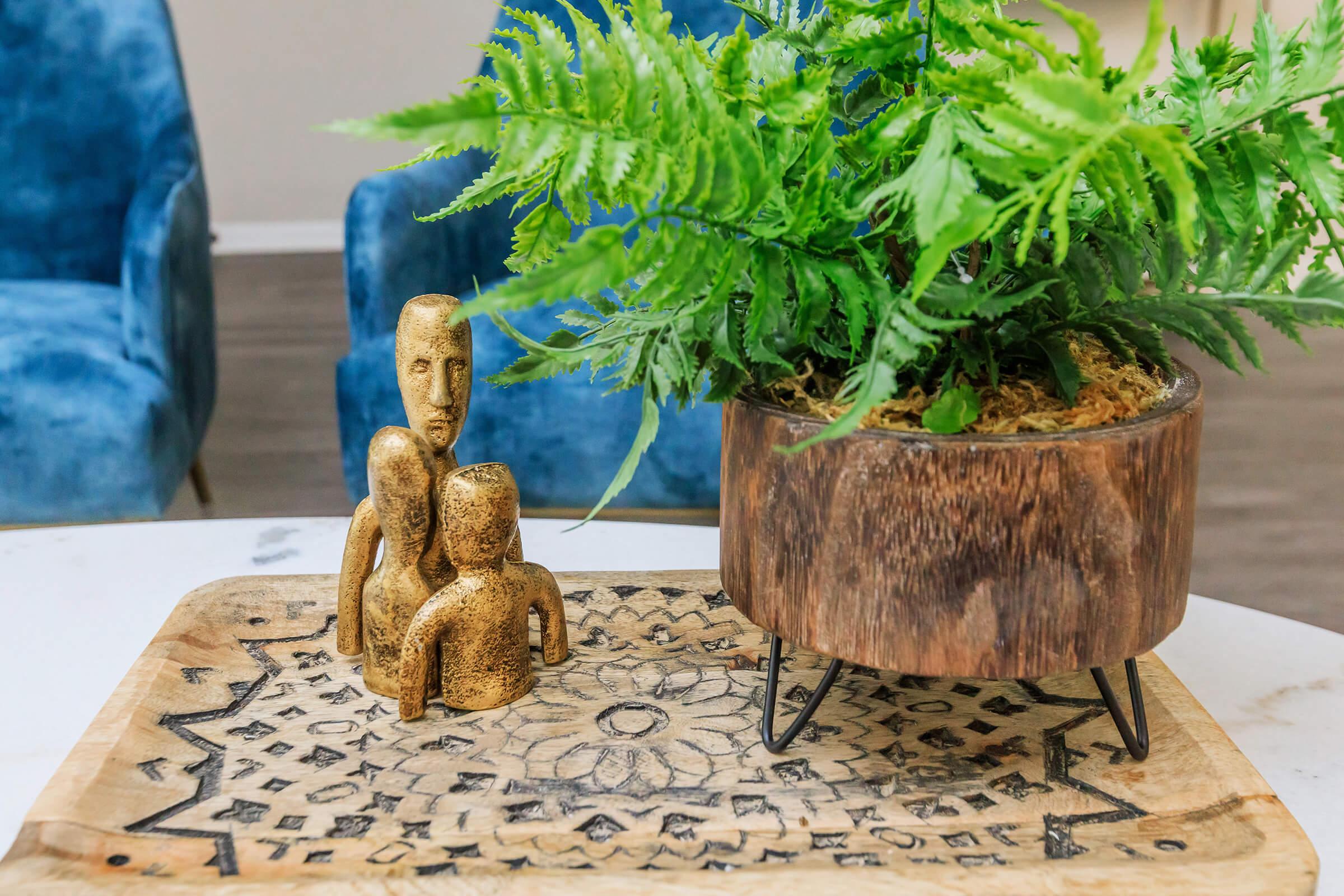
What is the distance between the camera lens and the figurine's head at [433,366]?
0.60 metres

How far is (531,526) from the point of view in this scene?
95 centimetres

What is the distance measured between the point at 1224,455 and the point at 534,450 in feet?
5.35

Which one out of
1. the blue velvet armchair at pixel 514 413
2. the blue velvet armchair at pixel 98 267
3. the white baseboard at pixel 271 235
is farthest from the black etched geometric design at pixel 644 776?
the white baseboard at pixel 271 235

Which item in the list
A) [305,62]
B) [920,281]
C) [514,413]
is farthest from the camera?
[305,62]

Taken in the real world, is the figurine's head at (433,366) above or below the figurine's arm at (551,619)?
above

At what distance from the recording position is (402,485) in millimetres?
594

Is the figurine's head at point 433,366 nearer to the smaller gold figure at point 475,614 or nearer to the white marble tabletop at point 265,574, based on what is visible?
the smaller gold figure at point 475,614

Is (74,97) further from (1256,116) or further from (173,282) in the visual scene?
(1256,116)

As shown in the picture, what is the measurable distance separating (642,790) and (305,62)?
3.93 meters

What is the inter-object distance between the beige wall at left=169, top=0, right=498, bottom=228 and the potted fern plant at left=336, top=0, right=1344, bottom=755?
11.7ft

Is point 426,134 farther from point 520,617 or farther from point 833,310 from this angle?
point 520,617

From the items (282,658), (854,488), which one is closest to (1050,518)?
(854,488)

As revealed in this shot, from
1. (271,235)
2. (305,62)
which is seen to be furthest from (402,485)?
(271,235)

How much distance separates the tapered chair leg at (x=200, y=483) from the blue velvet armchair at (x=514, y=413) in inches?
19.1
